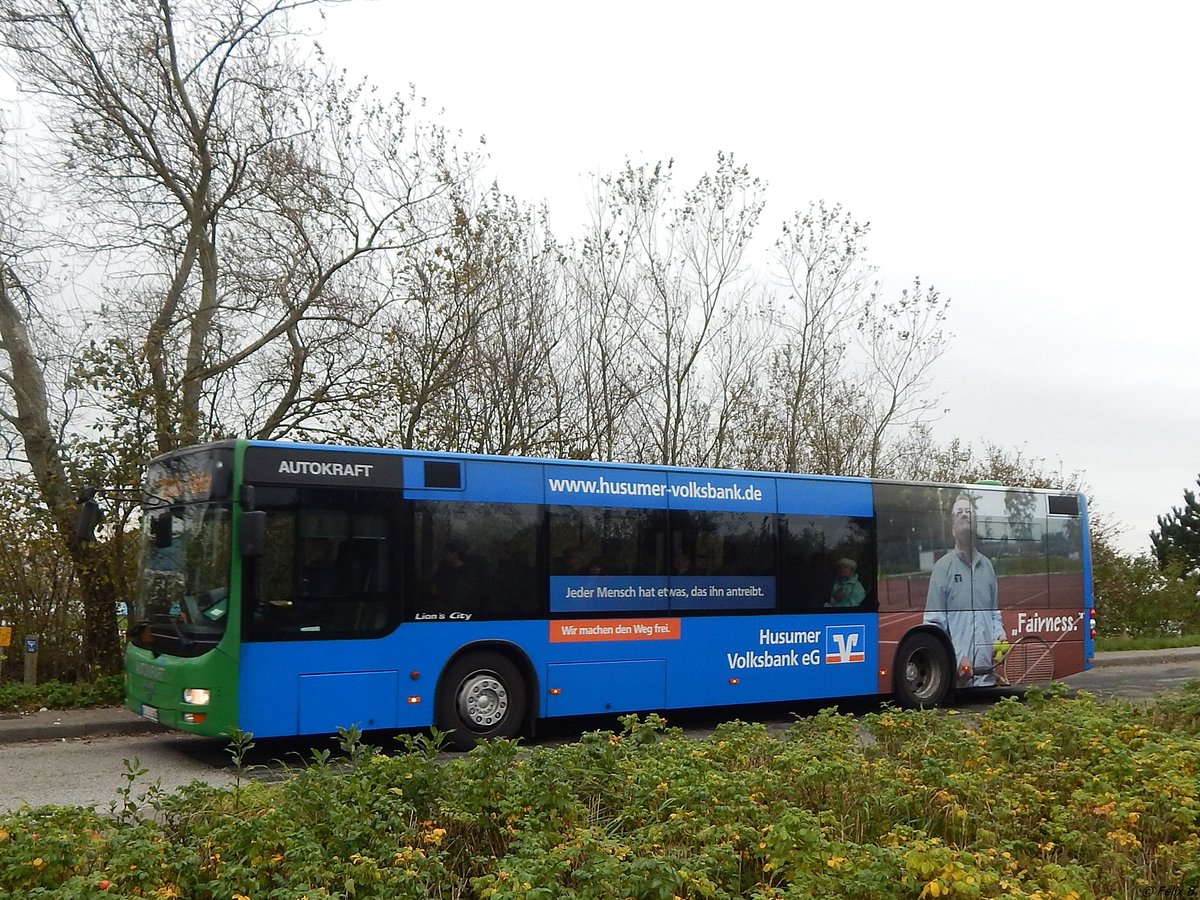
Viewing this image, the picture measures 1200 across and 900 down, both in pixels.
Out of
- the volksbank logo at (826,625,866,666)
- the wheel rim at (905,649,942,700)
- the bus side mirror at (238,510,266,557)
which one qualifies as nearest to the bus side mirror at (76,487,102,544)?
the bus side mirror at (238,510,266,557)

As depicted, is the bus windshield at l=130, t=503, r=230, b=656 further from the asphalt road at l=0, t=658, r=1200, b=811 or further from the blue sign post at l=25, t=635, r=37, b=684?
the blue sign post at l=25, t=635, r=37, b=684

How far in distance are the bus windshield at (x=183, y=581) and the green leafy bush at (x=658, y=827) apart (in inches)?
154

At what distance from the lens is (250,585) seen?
31.8 feet

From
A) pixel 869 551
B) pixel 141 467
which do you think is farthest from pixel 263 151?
pixel 869 551

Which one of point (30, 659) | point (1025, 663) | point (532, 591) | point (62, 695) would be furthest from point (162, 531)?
point (1025, 663)

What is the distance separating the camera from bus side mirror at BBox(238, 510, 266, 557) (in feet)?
31.1

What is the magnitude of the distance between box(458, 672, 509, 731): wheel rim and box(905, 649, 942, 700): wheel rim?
6044mm

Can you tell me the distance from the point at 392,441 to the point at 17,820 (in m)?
11.2

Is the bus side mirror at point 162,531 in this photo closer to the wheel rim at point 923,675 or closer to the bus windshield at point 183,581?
the bus windshield at point 183,581

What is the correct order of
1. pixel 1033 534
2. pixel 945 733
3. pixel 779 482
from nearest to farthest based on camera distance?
pixel 945 733, pixel 779 482, pixel 1033 534

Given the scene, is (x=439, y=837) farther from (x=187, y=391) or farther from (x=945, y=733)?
(x=187, y=391)

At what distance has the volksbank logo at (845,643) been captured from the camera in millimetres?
13438

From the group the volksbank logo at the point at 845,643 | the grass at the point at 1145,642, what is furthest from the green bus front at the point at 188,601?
the grass at the point at 1145,642

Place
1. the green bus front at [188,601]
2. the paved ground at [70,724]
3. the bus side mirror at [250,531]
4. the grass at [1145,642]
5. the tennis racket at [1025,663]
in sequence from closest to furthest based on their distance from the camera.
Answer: the bus side mirror at [250,531] → the green bus front at [188,601] → the paved ground at [70,724] → the tennis racket at [1025,663] → the grass at [1145,642]
